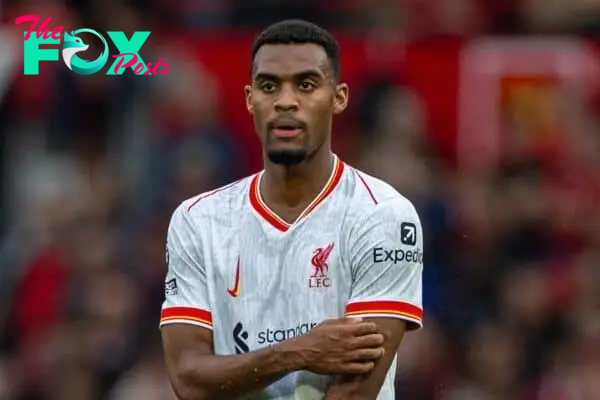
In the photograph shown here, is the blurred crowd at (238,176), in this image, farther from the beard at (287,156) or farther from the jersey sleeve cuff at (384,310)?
the beard at (287,156)

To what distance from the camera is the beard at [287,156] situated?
6.39m

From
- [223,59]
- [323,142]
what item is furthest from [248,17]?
[323,142]

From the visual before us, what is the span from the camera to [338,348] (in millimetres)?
6094

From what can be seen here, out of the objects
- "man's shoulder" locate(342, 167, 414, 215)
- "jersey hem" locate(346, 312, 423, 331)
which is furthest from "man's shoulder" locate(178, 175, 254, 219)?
"jersey hem" locate(346, 312, 423, 331)

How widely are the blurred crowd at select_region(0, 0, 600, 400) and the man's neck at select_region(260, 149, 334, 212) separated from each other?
11.3 feet

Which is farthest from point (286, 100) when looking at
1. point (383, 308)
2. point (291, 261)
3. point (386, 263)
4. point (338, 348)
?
point (338, 348)

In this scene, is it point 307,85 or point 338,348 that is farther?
point 307,85

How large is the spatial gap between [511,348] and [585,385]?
57 cm

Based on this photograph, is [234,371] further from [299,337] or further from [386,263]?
[386,263]

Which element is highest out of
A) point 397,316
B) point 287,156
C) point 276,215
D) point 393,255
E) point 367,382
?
point 287,156

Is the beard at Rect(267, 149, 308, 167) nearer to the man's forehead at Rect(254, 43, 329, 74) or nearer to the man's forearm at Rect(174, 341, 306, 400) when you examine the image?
the man's forehead at Rect(254, 43, 329, 74)

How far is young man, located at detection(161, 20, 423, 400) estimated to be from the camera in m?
6.26

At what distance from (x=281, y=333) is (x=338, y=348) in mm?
351

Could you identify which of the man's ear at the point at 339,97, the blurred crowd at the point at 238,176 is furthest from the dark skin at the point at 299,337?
the blurred crowd at the point at 238,176
